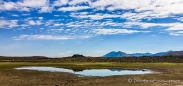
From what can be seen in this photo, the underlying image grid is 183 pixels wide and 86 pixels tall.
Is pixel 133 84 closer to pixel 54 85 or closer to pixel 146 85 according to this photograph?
pixel 146 85

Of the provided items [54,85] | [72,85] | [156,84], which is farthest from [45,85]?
[156,84]

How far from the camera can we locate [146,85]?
2852 cm

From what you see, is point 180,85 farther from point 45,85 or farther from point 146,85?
point 45,85

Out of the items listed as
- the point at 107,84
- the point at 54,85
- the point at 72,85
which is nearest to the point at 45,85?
the point at 54,85

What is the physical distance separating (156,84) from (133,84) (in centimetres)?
309

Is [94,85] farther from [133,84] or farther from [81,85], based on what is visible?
[133,84]

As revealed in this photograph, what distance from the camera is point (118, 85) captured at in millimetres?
28641

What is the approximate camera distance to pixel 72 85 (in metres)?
28.6

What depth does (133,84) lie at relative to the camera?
29.5m

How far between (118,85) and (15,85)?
44.7 feet

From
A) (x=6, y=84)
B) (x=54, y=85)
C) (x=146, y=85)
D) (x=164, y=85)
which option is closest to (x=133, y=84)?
(x=146, y=85)

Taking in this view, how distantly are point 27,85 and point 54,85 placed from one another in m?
3.67

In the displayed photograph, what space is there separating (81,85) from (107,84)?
141 inches

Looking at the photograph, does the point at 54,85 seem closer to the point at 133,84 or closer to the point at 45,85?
the point at 45,85
